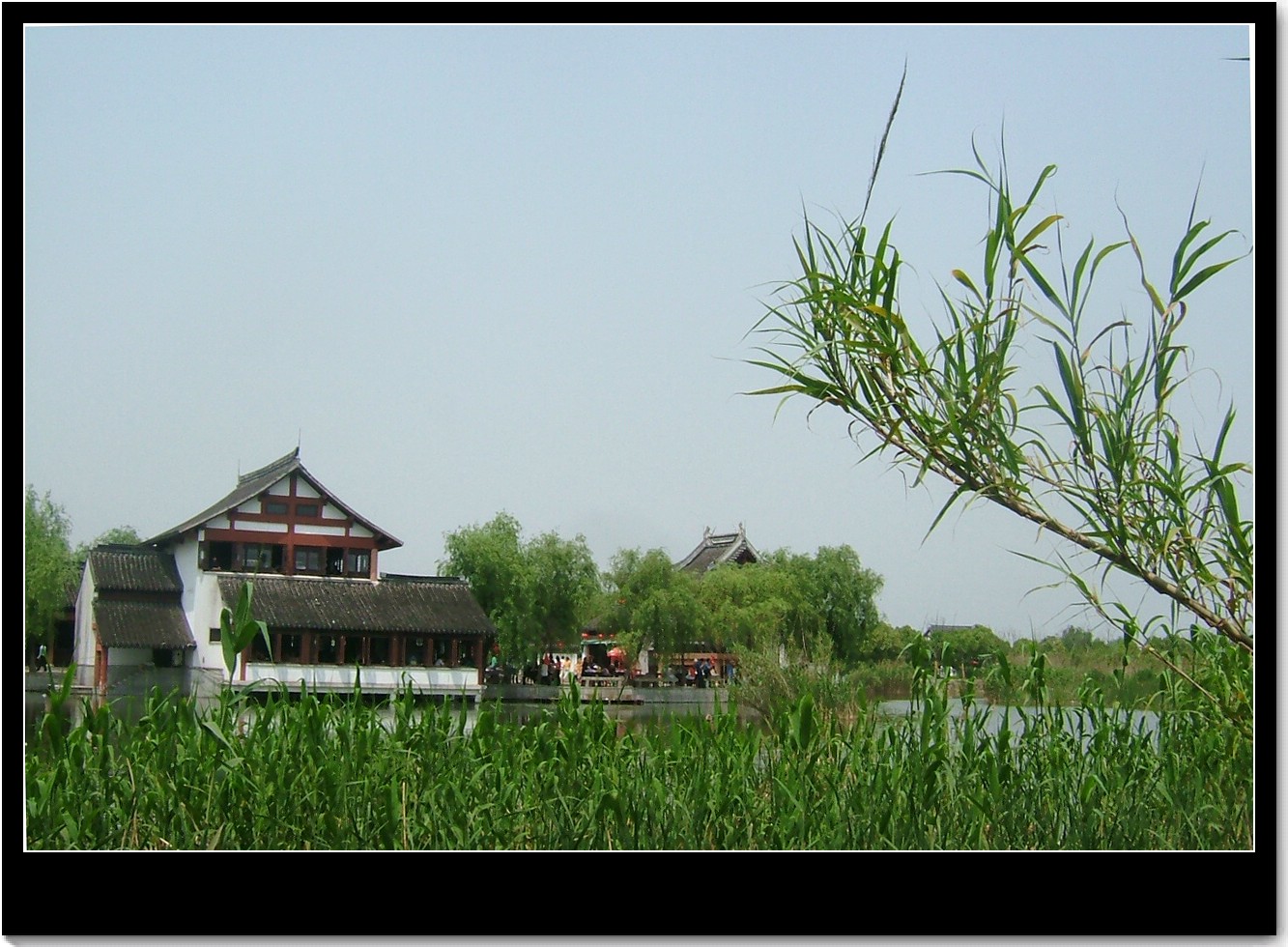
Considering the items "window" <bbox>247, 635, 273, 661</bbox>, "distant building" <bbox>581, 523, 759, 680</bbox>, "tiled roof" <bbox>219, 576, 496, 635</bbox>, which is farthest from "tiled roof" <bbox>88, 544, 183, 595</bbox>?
"distant building" <bbox>581, 523, 759, 680</bbox>

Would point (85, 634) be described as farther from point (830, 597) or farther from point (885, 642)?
point (885, 642)

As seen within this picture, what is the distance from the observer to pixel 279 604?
2.83 m

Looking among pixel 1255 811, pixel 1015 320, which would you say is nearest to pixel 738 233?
pixel 1015 320

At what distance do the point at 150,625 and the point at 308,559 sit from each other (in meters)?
0.39

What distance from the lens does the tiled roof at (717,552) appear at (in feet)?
9.59

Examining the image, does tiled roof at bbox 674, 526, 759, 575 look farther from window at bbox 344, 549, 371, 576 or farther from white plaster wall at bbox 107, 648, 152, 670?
white plaster wall at bbox 107, 648, 152, 670

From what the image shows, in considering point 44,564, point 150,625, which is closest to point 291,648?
point 150,625

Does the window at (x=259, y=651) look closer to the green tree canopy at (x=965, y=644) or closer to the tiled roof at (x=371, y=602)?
the tiled roof at (x=371, y=602)

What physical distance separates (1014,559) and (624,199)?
1.29 metres

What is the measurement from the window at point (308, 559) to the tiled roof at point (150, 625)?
0.28 m

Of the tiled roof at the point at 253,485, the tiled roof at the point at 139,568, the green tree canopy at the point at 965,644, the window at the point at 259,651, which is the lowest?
the window at the point at 259,651

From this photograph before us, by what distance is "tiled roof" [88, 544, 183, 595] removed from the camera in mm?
2789

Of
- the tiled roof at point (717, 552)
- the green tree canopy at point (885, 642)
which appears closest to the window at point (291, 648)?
the tiled roof at point (717, 552)

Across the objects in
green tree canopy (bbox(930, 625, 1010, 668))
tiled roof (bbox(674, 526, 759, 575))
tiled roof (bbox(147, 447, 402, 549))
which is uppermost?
tiled roof (bbox(147, 447, 402, 549))
